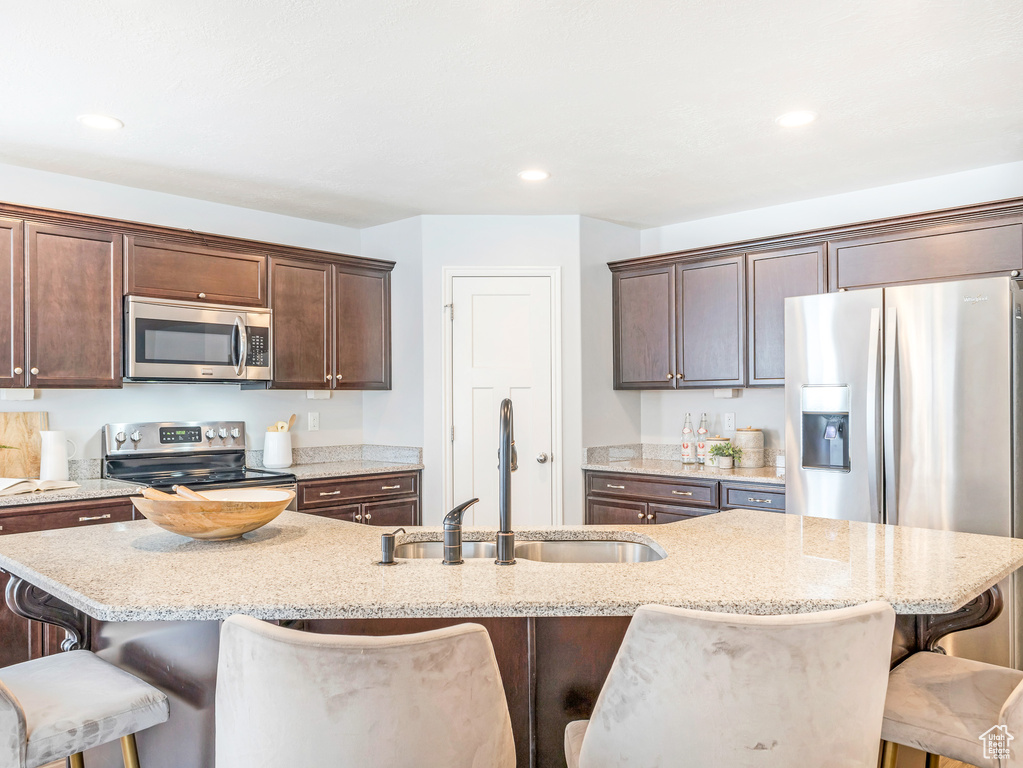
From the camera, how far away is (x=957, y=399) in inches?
118

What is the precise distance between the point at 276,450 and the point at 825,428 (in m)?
2.96

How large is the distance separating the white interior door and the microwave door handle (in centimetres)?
118

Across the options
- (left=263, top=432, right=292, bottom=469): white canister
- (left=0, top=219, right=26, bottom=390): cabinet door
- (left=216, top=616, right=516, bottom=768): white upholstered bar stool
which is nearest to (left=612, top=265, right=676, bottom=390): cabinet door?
(left=263, top=432, right=292, bottom=469): white canister

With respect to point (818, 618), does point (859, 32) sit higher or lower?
higher

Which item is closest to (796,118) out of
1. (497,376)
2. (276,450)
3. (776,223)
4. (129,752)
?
(776,223)

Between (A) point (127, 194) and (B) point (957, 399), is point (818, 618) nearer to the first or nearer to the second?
(B) point (957, 399)

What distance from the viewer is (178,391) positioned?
411 cm

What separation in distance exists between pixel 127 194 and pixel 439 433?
83.4 inches

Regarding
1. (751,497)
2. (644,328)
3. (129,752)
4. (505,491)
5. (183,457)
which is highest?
(644,328)

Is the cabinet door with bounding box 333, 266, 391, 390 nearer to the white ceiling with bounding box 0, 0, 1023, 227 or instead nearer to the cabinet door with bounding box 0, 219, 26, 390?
the white ceiling with bounding box 0, 0, 1023, 227

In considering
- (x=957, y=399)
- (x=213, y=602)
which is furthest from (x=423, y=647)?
(x=957, y=399)

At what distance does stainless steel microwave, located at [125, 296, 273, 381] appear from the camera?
11.9 ft

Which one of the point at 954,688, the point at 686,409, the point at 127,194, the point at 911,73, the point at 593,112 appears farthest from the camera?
the point at 686,409

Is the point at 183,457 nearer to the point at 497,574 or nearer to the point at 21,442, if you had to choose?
the point at 21,442
